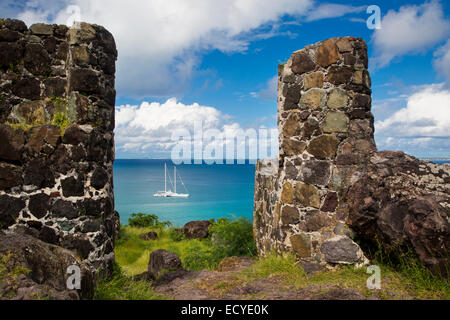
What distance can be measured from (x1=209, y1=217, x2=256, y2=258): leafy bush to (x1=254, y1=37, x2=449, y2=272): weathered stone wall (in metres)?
3.08

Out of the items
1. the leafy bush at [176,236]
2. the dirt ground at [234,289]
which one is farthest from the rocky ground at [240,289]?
the leafy bush at [176,236]

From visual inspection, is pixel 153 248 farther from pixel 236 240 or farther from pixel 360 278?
pixel 360 278

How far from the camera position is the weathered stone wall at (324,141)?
6.55 meters

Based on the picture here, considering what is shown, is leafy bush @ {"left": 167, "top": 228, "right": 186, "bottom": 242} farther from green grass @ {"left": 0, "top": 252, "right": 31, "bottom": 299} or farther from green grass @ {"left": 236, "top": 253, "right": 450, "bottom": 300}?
green grass @ {"left": 0, "top": 252, "right": 31, "bottom": 299}

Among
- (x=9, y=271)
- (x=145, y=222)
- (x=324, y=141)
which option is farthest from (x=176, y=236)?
(x=9, y=271)

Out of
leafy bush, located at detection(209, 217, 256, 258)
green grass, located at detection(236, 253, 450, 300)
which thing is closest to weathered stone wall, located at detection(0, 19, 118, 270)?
green grass, located at detection(236, 253, 450, 300)

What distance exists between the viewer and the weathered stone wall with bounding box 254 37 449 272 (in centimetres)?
655

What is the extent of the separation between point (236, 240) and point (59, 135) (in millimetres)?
6145

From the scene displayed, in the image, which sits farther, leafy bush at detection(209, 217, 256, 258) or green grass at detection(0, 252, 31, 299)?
leafy bush at detection(209, 217, 256, 258)

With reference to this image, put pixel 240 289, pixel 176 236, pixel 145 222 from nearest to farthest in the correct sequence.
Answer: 1. pixel 240 289
2. pixel 176 236
3. pixel 145 222

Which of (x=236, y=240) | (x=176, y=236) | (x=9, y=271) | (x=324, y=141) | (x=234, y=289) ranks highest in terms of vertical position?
(x=324, y=141)

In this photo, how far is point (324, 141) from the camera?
263 inches
